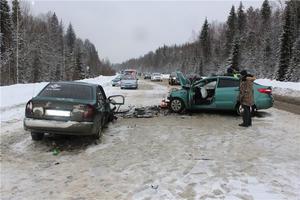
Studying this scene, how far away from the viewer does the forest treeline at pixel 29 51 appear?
53.4 meters

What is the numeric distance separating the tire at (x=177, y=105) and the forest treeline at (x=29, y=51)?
3530 centimetres

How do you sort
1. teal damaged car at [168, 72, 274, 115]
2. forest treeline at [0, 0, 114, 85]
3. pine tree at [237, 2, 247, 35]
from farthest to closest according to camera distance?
pine tree at [237, 2, 247, 35]
forest treeline at [0, 0, 114, 85]
teal damaged car at [168, 72, 274, 115]

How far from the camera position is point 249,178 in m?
5.43

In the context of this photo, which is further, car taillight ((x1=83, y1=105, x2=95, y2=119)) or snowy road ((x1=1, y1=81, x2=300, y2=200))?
car taillight ((x1=83, y1=105, x2=95, y2=119))

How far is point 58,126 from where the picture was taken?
712cm

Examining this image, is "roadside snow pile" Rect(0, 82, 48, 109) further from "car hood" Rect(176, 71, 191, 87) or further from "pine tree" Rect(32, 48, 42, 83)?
"pine tree" Rect(32, 48, 42, 83)

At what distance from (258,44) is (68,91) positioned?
81827 millimetres

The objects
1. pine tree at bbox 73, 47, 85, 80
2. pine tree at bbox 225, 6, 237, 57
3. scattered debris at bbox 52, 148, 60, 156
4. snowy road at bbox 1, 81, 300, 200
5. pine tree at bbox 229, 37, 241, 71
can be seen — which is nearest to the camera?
snowy road at bbox 1, 81, 300, 200

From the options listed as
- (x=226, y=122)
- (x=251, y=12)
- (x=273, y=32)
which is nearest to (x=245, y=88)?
(x=226, y=122)

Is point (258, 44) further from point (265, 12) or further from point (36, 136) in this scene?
point (36, 136)

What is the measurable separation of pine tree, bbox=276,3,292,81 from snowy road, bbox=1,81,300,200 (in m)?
44.4

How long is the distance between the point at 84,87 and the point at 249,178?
4.88 m

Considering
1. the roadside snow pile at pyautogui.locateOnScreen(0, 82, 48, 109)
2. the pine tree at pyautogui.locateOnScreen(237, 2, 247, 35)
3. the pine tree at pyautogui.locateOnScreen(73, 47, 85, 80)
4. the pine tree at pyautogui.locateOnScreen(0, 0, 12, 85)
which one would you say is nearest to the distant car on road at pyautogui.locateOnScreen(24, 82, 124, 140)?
the roadside snow pile at pyautogui.locateOnScreen(0, 82, 48, 109)

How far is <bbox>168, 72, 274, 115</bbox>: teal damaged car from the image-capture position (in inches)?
475
